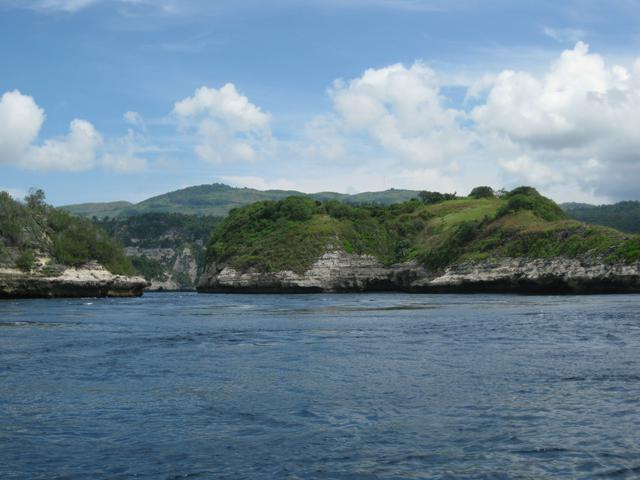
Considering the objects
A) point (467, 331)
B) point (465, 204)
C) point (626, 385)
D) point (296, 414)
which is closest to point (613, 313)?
point (467, 331)

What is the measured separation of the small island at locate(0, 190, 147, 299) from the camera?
10925 cm

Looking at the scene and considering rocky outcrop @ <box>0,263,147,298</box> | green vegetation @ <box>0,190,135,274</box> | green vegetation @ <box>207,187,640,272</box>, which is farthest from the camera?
green vegetation @ <box>0,190,135,274</box>

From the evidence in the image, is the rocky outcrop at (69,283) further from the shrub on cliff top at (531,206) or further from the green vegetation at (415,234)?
the shrub on cliff top at (531,206)

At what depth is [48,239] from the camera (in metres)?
124

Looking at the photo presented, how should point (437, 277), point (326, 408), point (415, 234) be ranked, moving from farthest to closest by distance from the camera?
point (415, 234) < point (437, 277) < point (326, 408)

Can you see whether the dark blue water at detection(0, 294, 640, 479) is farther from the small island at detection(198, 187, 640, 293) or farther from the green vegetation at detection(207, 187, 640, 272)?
the green vegetation at detection(207, 187, 640, 272)

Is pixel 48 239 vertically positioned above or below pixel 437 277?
above

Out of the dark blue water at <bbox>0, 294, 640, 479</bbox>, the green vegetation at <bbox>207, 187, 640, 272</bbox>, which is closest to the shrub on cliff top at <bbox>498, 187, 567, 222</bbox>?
the green vegetation at <bbox>207, 187, 640, 272</bbox>

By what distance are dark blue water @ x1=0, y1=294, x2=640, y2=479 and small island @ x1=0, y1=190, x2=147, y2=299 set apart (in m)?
78.3

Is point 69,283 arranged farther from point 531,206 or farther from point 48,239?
point 531,206

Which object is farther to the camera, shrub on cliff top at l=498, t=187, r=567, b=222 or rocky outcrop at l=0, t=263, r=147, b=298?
shrub on cliff top at l=498, t=187, r=567, b=222

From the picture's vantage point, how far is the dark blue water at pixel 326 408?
13.5 metres

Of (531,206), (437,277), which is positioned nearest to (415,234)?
(531,206)

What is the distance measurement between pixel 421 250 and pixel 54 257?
73.8 m
